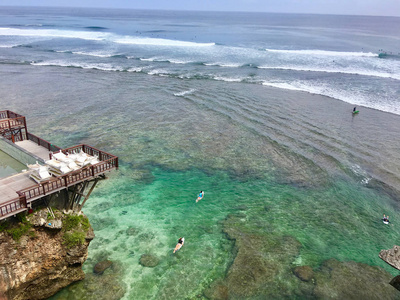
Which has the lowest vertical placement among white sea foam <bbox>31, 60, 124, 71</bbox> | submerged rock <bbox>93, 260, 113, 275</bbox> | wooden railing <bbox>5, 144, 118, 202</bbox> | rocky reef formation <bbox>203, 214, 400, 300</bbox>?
rocky reef formation <bbox>203, 214, 400, 300</bbox>

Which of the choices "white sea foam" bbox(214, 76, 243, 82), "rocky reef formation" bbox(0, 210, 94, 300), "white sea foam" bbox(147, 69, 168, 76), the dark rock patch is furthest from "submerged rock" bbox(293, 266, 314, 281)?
"white sea foam" bbox(147, 69, 168, 76)

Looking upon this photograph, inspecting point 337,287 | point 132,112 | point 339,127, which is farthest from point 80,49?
point 337,287

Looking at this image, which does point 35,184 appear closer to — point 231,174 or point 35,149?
point 35,149

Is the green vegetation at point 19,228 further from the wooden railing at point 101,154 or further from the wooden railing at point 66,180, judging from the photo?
the wooden railing at point 101,154

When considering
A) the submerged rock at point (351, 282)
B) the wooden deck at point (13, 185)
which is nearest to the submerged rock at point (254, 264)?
the submerged rock at point (351, 282)

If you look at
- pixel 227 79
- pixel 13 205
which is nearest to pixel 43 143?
pixel 13 205

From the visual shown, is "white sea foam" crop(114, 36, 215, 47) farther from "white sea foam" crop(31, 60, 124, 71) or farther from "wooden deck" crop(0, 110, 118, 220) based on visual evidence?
"wooden deck" crop(0, 110, 118, 220)
